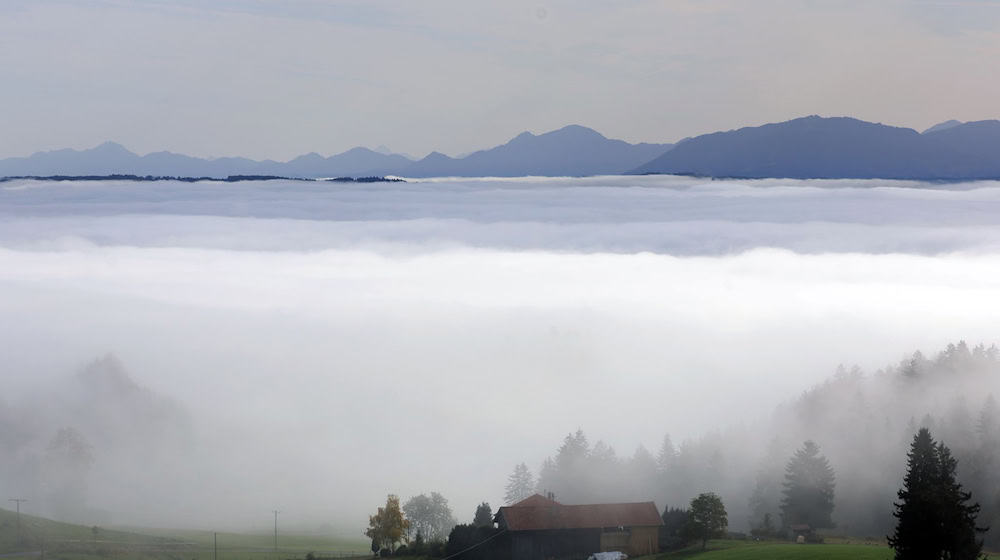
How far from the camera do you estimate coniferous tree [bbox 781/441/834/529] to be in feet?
292

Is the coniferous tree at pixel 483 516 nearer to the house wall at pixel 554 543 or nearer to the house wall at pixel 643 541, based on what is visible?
the house wall at pixel 554 543

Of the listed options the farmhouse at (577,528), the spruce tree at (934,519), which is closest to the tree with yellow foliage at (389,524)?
the farmhouse at (577,528)

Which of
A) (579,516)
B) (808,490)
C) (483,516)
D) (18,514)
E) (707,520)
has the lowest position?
(707,520)

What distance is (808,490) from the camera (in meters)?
91.4

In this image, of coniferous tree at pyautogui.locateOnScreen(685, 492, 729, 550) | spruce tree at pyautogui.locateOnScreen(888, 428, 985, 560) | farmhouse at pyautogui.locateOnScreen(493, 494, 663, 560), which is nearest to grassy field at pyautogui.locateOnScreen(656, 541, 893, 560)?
coniferous tree at pyautogui.locateOnScreen(685, 492, 729, 550)

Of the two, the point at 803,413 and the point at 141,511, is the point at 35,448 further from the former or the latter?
the point at 803,413

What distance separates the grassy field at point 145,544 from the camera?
3898 inches

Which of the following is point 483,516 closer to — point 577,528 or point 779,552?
point 577,528

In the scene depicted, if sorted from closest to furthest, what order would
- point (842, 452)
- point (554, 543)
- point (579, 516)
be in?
1. point (554, 543)
2. point (579, 516)
3. point (842, 452)

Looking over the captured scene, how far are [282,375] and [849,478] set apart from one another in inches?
4517

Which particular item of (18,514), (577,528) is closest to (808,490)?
(577,528)

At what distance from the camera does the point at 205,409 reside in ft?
559

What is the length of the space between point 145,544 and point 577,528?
3902cm

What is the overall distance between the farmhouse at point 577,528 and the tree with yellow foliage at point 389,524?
11423 mm
